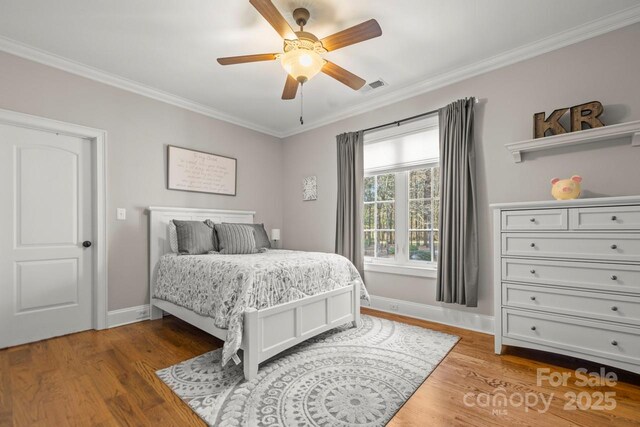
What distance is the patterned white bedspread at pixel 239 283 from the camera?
80.5 inches

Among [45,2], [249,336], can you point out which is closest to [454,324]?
[249,336]

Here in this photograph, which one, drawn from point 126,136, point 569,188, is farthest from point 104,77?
point 569,188

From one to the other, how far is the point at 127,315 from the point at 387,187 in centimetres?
324

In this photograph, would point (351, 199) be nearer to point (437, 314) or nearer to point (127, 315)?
point (437, 314)

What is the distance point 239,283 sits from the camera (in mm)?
2092

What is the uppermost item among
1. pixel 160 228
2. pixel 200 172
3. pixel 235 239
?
pixel 200 172

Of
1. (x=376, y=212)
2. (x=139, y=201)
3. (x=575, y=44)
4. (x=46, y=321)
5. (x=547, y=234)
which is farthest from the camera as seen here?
(x=376, y=212)

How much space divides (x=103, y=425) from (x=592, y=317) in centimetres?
302

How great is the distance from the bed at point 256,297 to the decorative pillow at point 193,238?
150mm

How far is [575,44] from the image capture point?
242 cm

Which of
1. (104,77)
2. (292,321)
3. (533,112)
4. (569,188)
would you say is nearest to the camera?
(569,188)

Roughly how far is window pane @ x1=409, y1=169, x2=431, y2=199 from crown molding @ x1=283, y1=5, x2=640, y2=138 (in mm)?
872

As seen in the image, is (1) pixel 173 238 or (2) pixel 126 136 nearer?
(2) pixel 126 136

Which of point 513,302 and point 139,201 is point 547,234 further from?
point 139,201
